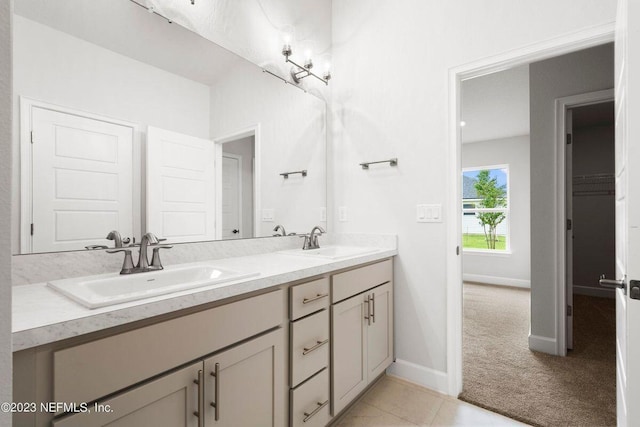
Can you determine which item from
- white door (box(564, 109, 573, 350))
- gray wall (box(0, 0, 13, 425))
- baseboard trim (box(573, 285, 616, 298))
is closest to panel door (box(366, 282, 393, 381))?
white door (box(564, 109, 573, 350))

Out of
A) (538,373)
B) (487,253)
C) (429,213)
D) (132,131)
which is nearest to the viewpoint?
(132,131)

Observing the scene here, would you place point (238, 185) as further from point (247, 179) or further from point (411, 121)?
point (411, 121)

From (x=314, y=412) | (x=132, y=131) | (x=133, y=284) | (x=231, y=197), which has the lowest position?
(x=314, y=412)

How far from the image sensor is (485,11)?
74.5 inches

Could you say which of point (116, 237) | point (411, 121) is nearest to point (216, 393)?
point (116, 237)

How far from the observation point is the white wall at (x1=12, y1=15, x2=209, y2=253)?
112 cm

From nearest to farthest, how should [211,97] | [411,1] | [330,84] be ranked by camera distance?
[211,97]
[411,1]
[330,84]

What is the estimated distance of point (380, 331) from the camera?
2.01 m

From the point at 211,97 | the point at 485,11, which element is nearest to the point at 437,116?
the point at 485,11

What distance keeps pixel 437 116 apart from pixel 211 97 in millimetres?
1378

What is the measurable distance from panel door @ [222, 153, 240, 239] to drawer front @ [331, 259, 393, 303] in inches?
25.9

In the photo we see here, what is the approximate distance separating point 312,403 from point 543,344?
2.06m

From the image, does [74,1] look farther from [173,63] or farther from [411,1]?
[411,1]

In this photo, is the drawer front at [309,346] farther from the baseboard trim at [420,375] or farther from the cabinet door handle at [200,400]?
the baseboard trim at [420,375]
